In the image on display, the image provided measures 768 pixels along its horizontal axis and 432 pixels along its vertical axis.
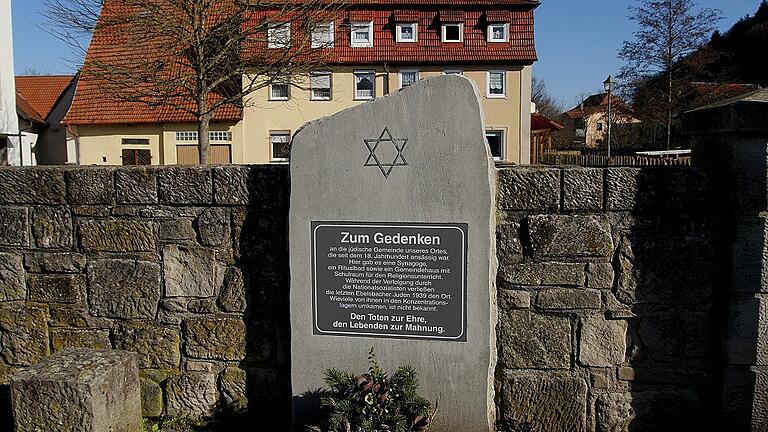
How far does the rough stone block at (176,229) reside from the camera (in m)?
4.02

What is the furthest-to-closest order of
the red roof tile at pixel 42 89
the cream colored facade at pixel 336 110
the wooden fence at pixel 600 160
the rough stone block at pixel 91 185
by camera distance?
the red roof tile at pixel 42 89 → the cream colored facade at pixel 336 110 → the wooden fence at pixel 600 160 → the rough stone block at pixel 91 185

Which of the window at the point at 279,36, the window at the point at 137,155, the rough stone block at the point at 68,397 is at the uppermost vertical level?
the window at the point at 279,36

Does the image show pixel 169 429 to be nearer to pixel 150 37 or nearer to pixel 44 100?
pixel 150 37

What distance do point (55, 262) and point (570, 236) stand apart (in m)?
3.19

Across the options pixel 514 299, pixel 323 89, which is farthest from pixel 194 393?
pixel 323 89

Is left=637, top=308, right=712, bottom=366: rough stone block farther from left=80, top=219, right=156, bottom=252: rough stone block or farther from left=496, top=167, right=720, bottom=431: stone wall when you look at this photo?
left=80, top=219, right=156, bottom=252: rough stone block

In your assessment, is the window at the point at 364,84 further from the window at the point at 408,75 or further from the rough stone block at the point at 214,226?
the rough stone block at the point at 214,226

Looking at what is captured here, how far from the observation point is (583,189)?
12.0 feet

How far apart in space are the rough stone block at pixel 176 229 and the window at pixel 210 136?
72.0ft

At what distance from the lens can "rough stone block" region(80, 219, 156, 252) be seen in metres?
4.06

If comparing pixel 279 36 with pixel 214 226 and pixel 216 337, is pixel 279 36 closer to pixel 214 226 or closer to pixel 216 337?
pixel 214 226

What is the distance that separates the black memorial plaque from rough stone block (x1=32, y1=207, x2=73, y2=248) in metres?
1.66

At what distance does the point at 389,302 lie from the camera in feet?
12.1

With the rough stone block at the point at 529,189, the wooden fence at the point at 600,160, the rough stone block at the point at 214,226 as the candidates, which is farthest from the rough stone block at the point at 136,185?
the wooden fence at the point at 600,160
